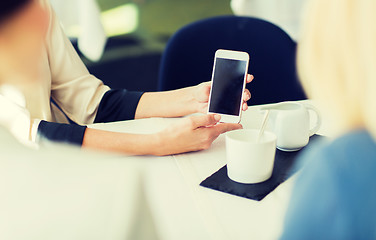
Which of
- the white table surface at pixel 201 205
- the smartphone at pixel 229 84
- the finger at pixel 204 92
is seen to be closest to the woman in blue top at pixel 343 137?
the white table surface at pixel 201 205

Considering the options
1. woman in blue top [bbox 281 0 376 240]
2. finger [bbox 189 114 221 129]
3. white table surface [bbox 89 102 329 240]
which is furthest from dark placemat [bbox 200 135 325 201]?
woman in blue top [bbox 281 0 376 240]

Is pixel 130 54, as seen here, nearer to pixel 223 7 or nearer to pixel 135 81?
pixel 135 81

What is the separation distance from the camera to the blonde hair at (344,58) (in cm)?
39

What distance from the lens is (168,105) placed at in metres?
1.16

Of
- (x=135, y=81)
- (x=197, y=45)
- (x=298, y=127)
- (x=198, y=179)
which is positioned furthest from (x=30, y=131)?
(x=135, y=81)

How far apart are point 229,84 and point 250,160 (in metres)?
0.31

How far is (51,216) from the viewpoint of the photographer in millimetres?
333

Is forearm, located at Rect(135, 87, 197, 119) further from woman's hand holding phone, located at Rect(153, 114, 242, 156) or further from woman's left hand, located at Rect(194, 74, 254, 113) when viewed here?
woman's hand holding phone, located at Rect(153, 114, 242, 156)

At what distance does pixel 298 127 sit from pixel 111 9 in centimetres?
213

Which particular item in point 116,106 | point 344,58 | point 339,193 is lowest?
point 116,106

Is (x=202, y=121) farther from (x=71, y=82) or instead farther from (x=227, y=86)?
(x=71, y=82)

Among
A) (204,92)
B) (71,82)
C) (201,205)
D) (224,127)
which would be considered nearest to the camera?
(201,205)

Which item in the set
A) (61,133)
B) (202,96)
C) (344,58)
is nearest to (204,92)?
(202,96)

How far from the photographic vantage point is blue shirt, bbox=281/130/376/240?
0.38 meters
